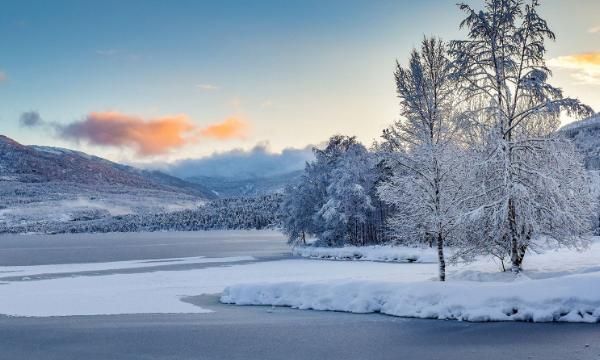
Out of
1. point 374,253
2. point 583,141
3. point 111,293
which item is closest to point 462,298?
point 583,141

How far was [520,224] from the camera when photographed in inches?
858

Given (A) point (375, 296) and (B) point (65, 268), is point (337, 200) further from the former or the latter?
(A) point (375, 296)

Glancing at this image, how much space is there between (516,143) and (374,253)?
120 feet

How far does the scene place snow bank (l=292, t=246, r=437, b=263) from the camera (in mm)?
50562

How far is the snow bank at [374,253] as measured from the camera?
50562mm

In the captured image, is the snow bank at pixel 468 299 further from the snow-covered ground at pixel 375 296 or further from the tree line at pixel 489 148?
the tree line at pixel 489 148

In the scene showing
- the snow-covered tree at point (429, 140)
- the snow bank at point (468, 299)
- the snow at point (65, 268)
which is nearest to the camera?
the snow bank at point (468, 299)

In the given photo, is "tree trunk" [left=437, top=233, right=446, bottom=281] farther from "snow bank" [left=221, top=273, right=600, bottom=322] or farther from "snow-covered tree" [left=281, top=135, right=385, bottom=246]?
"snow-covered tree" [left=281, top=135, right=385, bottom=246]

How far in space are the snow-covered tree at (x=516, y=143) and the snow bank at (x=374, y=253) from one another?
26688mm

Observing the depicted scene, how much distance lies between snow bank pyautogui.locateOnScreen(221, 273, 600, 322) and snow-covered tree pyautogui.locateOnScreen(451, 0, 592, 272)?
4514mm

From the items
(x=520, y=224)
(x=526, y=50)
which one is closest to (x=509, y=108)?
(x=526, y=50)

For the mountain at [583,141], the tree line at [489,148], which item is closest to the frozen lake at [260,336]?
the tree line at [489,148]

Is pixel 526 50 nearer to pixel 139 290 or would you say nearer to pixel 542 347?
pixel 542 347

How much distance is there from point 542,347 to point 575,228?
11688 mm
